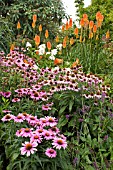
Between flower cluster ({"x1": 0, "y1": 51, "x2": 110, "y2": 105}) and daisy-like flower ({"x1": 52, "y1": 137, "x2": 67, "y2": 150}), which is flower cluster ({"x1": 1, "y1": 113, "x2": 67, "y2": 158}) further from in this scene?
flower cluster ({"x1": 0, "y1": 51, "x2": 110, "y2": 105})

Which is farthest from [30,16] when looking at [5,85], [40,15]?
[5,85]

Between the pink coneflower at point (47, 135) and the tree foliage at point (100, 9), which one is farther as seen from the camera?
the tree foliage at point (100, 9)

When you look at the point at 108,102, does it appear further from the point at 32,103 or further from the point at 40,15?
the point at 40,15

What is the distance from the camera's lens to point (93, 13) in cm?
970

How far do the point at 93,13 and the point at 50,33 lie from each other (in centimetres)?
166

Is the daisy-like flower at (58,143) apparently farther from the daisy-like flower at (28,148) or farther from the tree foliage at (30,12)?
the tree foliage at (30,12)

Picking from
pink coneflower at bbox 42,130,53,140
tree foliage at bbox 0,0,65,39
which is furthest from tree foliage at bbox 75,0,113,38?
pink coneflower at bbox 42,130,53,140

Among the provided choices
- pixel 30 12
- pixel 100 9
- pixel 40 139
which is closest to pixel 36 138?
pixel 40 139

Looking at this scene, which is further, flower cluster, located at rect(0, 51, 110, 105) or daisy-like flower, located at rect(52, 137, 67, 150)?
flower cluster, located at rect(0, 51, 110, 105)

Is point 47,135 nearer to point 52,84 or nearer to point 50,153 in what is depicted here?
point 50,153

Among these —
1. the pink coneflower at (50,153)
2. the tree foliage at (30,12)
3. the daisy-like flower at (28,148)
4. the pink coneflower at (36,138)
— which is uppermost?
the tree foliage at (30,12)

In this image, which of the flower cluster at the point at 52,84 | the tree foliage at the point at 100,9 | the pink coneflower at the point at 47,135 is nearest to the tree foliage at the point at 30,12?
the tree foliage at the point at 100,9

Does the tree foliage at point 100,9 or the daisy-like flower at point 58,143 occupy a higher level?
the tree foliage at point 100,9

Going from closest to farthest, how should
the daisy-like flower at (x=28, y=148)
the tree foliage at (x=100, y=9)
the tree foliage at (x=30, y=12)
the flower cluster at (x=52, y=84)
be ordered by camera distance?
1. the daisy-like flower at (x=28, y=148)
2. the flower cluster at (x=52, y=84)
3. the tree foliage at (x=30, y=12)
4. the tree foliage at (x=100, y=9)
